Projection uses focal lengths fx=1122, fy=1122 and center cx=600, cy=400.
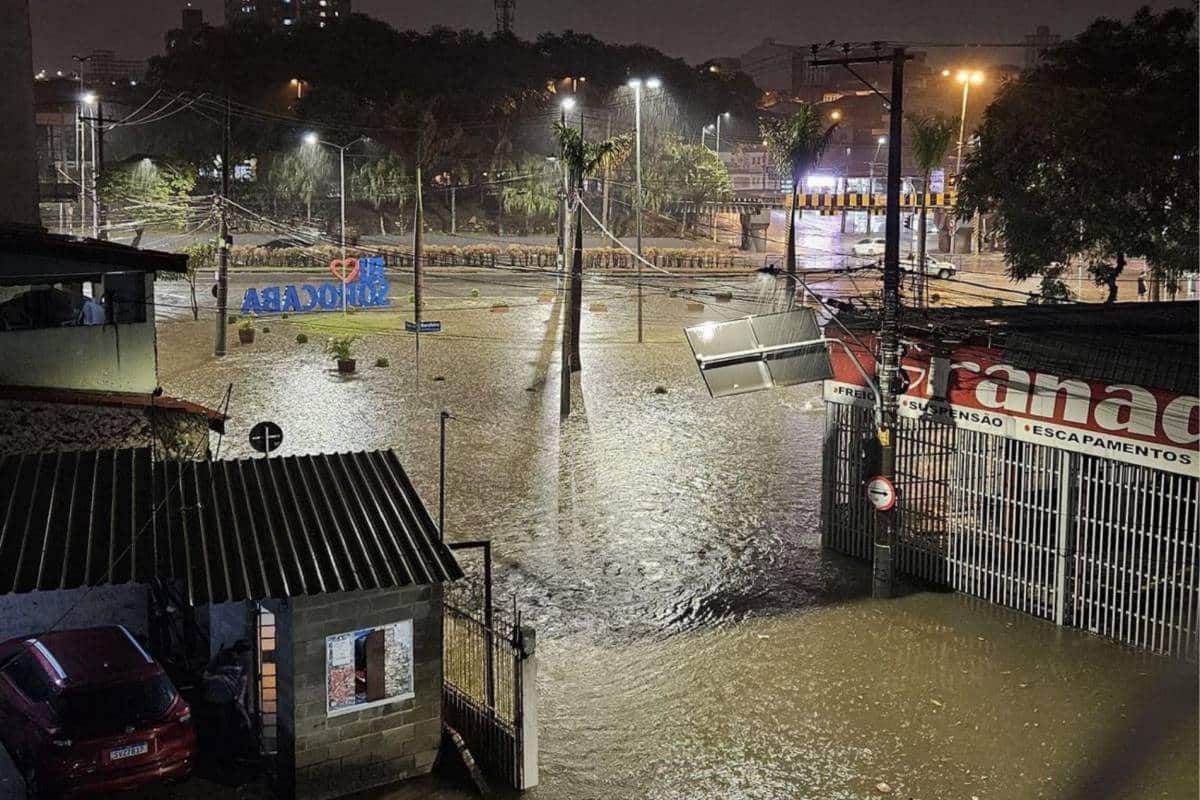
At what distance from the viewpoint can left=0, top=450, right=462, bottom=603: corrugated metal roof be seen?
9602mm

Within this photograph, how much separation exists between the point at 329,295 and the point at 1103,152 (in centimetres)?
3455

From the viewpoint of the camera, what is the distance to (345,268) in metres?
43.5

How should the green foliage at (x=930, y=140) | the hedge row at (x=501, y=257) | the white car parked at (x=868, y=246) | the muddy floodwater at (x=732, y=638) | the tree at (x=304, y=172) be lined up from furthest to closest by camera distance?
the tree at (x=304, y=172)
the white car parked at (x=868, y=246)
the hedge row at (x=501, y=257)
the green foliage at (x=930, y=140)
the muddy floodwater at (x=732, y=638)

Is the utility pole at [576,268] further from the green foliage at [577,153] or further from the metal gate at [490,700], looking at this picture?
the metal gate at [490,700]

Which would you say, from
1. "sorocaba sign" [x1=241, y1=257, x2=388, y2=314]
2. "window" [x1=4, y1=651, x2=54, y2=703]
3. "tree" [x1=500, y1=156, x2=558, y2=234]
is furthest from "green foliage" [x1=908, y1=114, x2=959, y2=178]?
"window" [x1=4, y1=651, x2=54, y2=703]

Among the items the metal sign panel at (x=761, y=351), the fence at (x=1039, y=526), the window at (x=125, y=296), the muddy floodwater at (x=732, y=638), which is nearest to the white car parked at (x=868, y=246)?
the muddy floodwater at (x=732, y=638)

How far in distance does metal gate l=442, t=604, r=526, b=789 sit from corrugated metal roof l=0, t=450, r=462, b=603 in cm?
112

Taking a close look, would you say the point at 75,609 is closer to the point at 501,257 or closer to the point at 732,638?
the point at 732,638

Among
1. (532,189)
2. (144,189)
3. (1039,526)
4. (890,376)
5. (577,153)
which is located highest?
(532,189)

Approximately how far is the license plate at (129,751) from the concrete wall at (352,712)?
118 centimetres

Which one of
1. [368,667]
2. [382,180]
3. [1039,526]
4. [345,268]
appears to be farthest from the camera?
[382,180]

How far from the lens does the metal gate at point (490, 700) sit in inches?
426

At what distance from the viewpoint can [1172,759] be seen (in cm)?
1171

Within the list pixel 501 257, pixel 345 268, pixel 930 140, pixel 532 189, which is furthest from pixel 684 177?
pixel 345 268
